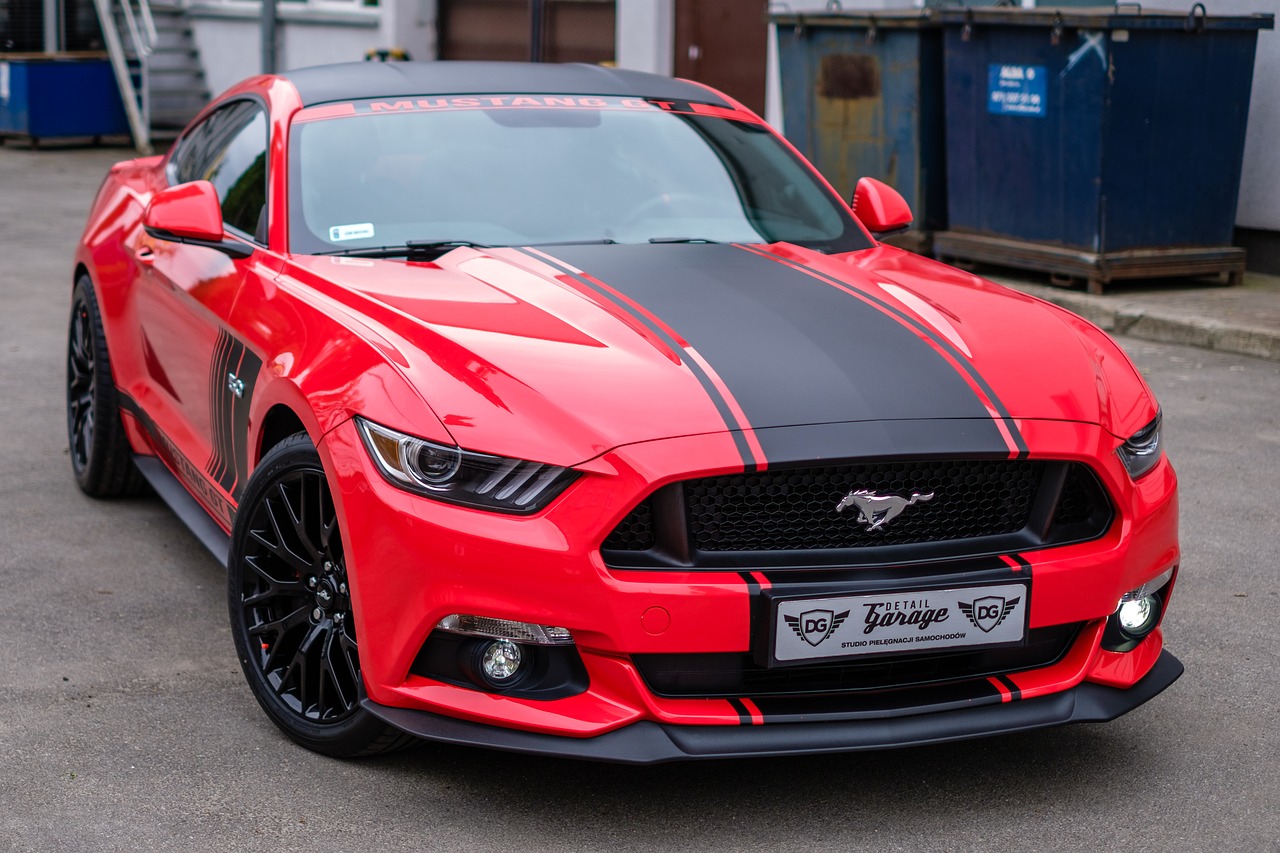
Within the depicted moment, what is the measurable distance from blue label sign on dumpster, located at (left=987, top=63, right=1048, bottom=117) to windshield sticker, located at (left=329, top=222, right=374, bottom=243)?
6018mm

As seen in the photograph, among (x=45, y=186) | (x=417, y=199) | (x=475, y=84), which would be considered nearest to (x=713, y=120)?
(x=475, y=84)

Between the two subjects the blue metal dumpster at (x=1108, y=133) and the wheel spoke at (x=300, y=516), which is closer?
the wheel spoke at (x=300, y=516)

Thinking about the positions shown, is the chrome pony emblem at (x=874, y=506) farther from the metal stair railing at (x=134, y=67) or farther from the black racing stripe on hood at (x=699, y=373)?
the metal stair railing at (x=134, y=67)

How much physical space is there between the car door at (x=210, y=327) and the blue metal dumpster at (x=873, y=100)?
19.3 feet

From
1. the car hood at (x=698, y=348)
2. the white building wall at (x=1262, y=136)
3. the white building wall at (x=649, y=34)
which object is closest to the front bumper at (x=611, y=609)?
the car hood at (x=698, y=348)

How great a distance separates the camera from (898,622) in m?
3.00

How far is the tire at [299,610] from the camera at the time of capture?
130 inches

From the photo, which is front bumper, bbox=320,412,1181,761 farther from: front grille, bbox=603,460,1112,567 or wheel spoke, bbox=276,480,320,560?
wheel spoke, bbox=276,480,320,560

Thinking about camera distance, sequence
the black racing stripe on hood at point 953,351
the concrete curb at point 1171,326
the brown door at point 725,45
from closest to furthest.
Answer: the black racing stripe on hood at point 953,351 → the concrete curb at point 1171,326 → the brown door at point 725,45

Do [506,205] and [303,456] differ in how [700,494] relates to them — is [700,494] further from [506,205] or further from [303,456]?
[506,205]

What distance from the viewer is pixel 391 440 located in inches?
120

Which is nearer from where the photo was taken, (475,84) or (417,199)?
(417,199)

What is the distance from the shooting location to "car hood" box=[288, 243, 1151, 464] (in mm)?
3010

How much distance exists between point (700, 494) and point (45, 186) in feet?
43.3
